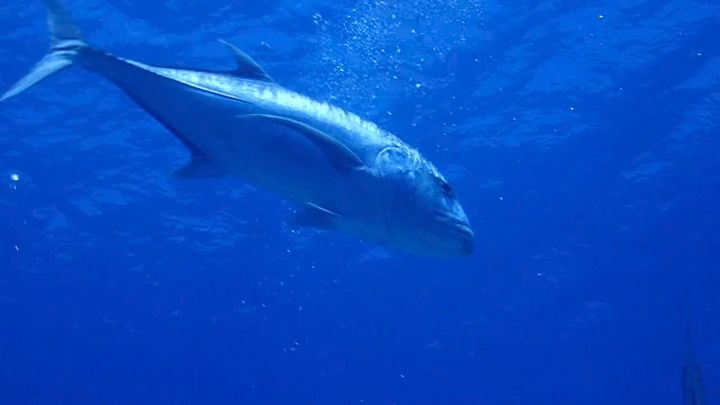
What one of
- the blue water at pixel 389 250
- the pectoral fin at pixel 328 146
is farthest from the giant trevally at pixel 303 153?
the blue water at pixel 389 250

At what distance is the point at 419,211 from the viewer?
11.1ft

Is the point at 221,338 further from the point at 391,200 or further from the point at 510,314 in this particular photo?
the point at 391,200

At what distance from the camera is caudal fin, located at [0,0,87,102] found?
3.68 m

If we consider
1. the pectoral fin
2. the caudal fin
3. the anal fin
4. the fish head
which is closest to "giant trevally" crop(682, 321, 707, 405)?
the fish head

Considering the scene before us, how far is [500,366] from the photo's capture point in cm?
3553

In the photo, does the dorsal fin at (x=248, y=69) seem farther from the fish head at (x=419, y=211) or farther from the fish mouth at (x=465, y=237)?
the fish mouth at (x=465, y=237)

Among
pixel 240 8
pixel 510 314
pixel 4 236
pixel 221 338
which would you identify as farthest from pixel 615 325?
pixel 4 236

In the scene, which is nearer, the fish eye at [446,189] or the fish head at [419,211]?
the fish head at [419,211]

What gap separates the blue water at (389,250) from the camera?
1412cm

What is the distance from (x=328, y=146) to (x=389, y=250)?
20.4 metres

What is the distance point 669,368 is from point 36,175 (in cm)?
3246

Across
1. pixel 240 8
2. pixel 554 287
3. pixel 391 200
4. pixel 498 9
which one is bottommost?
pixel 391 200

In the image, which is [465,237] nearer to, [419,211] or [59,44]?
[419,211]

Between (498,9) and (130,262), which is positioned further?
(130,262)
